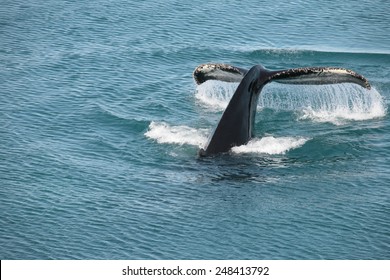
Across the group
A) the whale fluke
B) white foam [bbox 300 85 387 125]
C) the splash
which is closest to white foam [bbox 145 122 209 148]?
the whale fluke

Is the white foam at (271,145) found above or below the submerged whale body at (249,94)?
below

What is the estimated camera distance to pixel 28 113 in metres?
37.0

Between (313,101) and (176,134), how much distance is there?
643cm

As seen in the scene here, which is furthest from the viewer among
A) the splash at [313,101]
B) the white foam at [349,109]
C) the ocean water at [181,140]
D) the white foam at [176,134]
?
the splash at [313,101]

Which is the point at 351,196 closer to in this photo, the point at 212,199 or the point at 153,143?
the point at 212,199

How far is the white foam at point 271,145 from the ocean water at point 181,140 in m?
0.07

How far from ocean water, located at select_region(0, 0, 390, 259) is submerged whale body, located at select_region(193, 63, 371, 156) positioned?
18.0 inches

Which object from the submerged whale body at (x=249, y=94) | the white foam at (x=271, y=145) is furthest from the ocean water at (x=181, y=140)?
the submerged whale body at (x=249, y=94)

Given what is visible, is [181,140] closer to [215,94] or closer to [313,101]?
[215,94]

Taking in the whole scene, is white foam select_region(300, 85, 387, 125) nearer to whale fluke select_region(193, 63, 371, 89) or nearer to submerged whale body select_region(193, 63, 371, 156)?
whale fluke select_region(193, 63, 371, 89)

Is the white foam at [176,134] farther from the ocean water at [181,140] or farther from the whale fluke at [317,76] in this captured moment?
the whale fluke at [317,76]

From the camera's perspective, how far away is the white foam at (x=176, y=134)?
32.4 metres

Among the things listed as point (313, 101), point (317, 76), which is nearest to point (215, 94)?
point (313, 101)


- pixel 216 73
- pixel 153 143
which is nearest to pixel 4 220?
pixel 153 143
